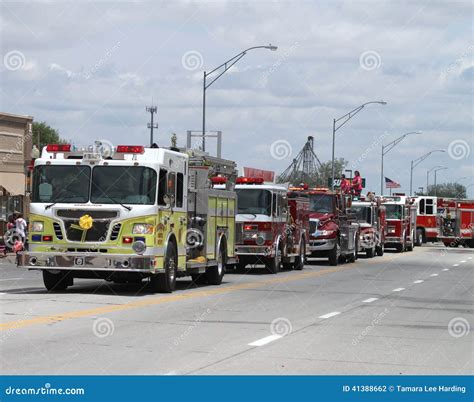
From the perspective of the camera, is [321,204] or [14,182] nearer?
[321,204]

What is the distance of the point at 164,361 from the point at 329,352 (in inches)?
90.8

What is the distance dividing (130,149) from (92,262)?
240 centimetres

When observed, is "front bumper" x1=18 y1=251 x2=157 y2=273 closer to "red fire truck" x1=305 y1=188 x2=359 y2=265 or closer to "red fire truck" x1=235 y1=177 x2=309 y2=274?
"red fire truck" x1=235 y1=177 x2=309 y2=274

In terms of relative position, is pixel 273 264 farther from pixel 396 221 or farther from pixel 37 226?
pixel 396 221

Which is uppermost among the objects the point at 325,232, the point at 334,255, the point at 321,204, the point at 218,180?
the point at 218,180

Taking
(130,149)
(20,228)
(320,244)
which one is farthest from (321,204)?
(130,149)

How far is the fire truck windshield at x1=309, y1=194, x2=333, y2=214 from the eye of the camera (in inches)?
1571

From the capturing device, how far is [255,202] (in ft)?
104

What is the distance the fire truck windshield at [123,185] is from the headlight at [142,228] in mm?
455

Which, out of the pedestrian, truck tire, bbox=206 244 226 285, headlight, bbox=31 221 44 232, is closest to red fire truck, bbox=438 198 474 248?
the pedestrian

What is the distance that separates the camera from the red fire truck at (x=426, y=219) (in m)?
72.8

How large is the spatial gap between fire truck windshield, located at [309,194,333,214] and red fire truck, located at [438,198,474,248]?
32.2 meters

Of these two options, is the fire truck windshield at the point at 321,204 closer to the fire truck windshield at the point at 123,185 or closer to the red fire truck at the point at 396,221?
the red fire truck at the point at 396,221

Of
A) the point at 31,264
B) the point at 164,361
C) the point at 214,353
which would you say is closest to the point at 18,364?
the point at 164,361
